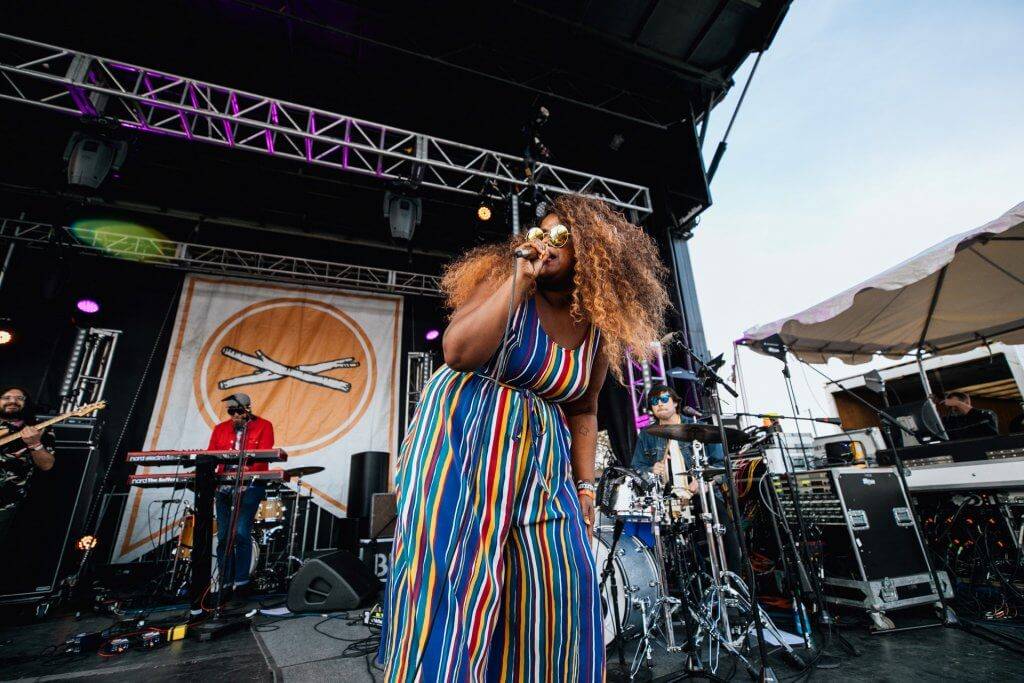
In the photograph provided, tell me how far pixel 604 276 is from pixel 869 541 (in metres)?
4.14

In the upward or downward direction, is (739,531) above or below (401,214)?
below

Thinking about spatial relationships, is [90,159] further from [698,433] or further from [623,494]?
[698,433]

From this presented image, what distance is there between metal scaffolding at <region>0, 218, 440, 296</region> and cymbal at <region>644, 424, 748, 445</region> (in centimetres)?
481

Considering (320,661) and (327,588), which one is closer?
(320,661)

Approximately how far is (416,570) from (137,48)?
918 centimetres

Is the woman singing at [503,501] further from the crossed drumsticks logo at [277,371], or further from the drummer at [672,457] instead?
the crossed drumsticks logo at [277,371]

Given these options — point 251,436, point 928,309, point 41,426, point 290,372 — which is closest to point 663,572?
point 251,436

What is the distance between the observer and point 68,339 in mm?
7406

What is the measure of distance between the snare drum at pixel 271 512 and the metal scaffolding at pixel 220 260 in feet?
13.2

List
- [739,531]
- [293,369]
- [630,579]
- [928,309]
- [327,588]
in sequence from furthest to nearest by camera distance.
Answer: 1. [293,369]
2. [928,309]
3. [327,588]
4. [630,579]
5. [739,531]

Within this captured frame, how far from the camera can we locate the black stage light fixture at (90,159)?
5277 millimetres

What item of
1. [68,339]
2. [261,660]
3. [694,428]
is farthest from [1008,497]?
[68,339]

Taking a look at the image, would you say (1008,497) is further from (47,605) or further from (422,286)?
(47,605)

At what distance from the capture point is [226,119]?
568 centimetres
